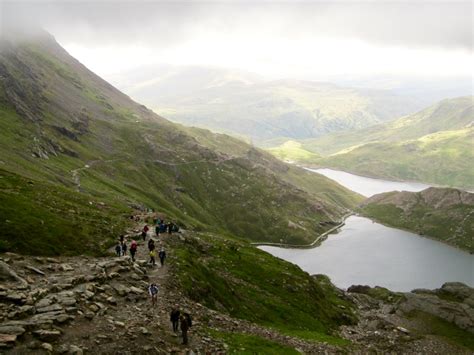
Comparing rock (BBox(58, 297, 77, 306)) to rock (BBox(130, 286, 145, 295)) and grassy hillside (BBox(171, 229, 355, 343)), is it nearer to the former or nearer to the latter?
rock (BBox(130, 286, 145, 295))

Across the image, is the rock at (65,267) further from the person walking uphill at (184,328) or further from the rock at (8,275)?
the person walking uphill at (184,328)

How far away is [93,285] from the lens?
40562 millimetres

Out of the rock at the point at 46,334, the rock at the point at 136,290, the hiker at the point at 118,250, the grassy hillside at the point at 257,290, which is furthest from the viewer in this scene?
the grassy hillside at the point at 257,290

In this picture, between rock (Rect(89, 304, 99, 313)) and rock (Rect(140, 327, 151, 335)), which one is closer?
rock (Rect(140, 327, 151, 335))

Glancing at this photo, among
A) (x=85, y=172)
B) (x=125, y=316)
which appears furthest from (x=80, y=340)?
(x=85, y=172)

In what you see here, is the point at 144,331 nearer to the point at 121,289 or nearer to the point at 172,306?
the point at 121,289

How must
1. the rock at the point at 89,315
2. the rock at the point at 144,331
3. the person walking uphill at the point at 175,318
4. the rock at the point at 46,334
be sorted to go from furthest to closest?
1. the person walking uphill at the point at 175,318
2. the rock at the point at 144,331
3. the rock at the point at 89,315
4. the rock at the point at 46,334

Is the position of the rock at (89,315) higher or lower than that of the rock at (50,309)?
lower

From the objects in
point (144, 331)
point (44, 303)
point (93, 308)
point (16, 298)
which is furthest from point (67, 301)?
point (144, 331)

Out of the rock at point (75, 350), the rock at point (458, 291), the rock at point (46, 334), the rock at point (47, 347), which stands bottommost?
the rock at point (458, 291)

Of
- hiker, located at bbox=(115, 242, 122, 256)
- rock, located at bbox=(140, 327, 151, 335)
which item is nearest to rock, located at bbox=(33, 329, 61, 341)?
rock, located at bbox=(140, 327, 151, 335)

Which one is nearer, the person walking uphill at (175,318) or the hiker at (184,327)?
the hiker at (184,327)

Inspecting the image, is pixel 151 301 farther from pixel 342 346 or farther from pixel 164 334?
pixel 342 346

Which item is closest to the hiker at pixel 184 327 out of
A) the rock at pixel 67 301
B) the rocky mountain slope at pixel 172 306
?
the rocky mountain slope at pixel 172 306
